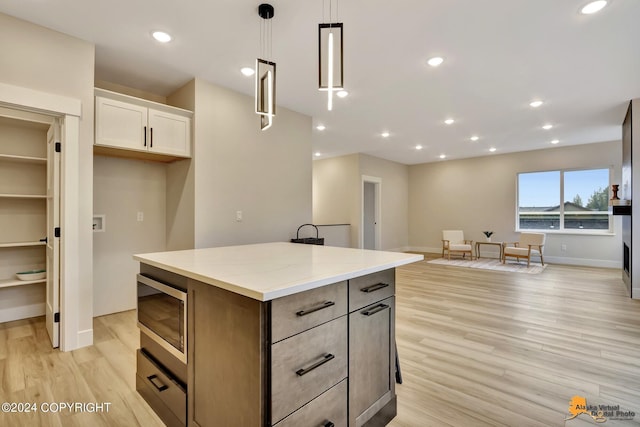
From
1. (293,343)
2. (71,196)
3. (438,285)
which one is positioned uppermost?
(71,196)

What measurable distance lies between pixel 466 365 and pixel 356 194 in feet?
18.2

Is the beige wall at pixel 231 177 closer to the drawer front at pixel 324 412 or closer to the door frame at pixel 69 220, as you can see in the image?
the door frame at pixel 69 220

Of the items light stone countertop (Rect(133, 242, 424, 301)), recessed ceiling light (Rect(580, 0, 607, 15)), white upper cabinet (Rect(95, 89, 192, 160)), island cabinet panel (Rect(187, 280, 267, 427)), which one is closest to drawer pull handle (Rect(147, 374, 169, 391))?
island cabinet panel (Rect(187, 280, 267, 427))

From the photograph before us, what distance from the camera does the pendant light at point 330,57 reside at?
173cm

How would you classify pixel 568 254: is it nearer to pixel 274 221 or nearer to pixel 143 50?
pixel 274 221

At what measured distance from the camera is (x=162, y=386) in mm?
1734

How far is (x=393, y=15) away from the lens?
243 centimetres

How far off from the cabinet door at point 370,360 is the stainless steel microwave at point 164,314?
860 mm

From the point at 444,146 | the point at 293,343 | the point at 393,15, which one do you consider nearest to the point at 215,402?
the point at 293,343

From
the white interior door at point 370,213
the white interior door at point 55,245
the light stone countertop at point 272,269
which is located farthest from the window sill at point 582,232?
the white interior door at point 55,245

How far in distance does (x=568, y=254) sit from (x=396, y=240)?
405 cm

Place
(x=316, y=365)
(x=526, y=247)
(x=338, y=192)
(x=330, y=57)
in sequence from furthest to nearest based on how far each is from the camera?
(x=338, y=192)
(x=526, y=247)
(x=330, y=57)
(x=316, y=365)

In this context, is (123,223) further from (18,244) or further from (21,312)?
(21,312)

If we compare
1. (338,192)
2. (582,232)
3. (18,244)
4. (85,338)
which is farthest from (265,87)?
(582,232)
